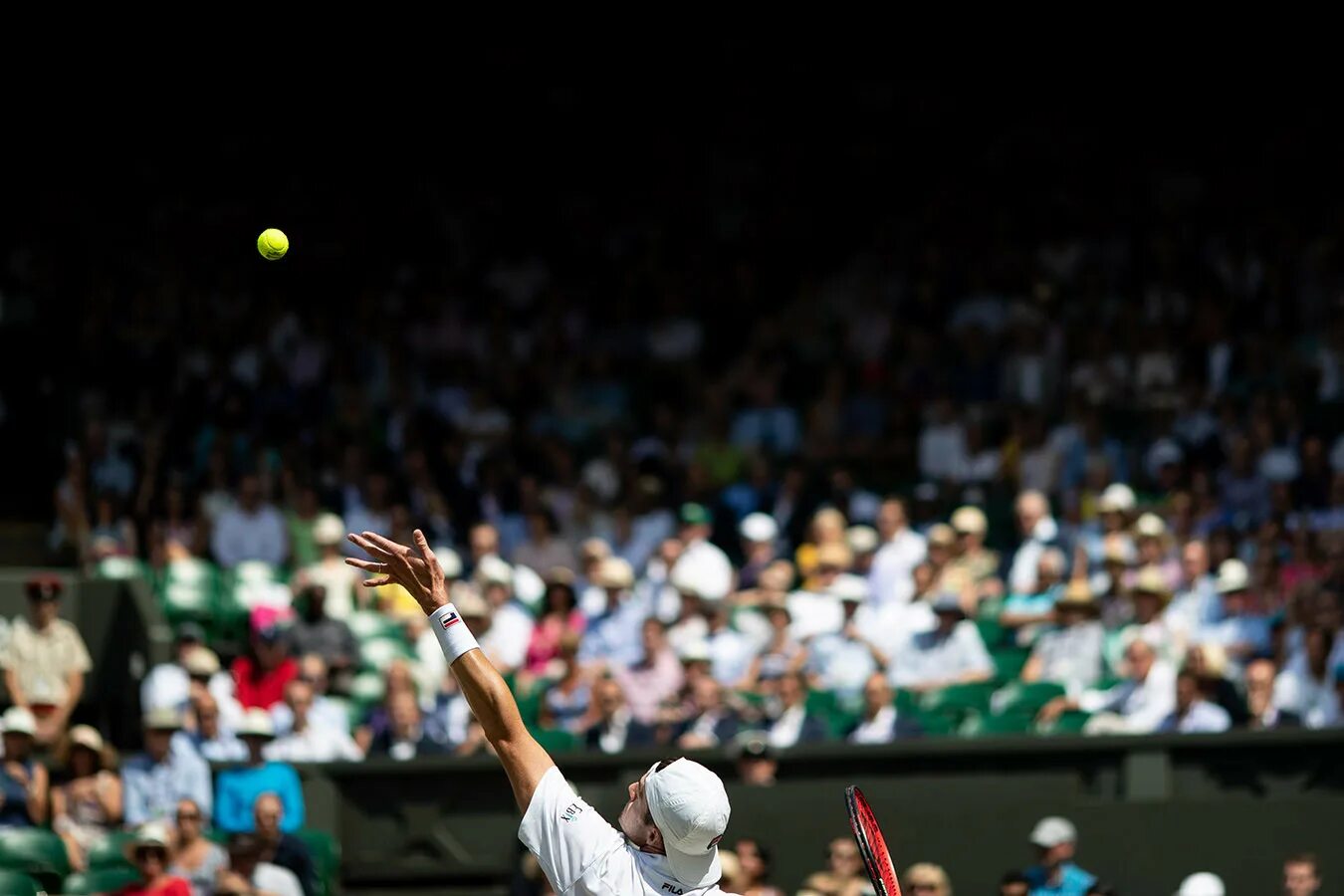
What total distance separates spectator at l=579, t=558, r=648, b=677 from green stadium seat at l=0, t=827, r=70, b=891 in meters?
3.65

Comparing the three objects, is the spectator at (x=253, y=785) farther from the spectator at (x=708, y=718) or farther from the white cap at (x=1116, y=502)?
the white cap at (x=1116, y=502)

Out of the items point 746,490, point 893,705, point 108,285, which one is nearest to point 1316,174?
point 746,490

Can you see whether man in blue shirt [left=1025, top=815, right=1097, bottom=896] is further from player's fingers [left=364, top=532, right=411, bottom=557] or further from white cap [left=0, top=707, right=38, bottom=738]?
player's fingers [left=364, top=532, right=411, bottom=557]

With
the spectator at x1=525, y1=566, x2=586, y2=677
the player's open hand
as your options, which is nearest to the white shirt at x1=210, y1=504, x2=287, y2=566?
the spectator at x1=525, y1=566, x2=586, y2=677

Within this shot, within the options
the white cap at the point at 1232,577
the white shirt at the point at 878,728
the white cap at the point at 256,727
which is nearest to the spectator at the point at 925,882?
the white shirt at the point at 878,728

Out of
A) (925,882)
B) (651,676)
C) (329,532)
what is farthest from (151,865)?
(329,532)

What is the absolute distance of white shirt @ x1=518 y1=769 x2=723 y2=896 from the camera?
572 cm

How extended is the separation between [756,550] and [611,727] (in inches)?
90.0

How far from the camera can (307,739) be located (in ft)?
45.0

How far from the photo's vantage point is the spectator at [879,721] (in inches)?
537

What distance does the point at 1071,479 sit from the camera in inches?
650

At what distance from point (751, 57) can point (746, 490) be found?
7150mm

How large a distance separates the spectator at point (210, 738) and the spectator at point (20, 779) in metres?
0.84

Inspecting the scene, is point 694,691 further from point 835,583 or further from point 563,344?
point 563,344
